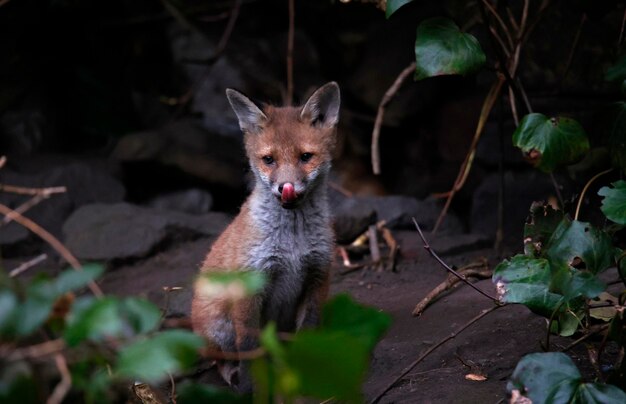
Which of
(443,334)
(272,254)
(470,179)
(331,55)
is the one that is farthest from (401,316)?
(331,55)

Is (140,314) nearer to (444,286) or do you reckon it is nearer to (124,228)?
(444,286)

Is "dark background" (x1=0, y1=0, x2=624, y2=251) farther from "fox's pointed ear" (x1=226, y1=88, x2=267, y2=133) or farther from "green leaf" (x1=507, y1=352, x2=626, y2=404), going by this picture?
"green leaf" (x1=507, y1=352, x2=626, y2=404)

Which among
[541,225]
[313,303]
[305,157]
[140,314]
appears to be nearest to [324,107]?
[305,157]

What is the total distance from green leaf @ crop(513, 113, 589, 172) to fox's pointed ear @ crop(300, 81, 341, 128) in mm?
1167

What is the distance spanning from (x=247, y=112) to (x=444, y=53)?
1.33 metres

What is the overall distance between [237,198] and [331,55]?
6.74 feet

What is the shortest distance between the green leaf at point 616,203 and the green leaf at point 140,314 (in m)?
2.26

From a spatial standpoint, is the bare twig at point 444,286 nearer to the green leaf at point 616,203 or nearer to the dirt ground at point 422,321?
the dirt ground at point 422,321

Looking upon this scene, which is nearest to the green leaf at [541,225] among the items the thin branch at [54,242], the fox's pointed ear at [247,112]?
the fox's pointed ear at [247,112]

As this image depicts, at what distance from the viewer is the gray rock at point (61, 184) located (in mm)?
7191

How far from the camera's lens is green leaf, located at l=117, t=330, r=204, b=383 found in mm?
1586

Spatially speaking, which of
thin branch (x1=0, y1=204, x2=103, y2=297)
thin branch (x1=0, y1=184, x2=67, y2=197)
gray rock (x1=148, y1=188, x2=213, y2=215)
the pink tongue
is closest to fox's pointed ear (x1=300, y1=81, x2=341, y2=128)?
the pink tongue

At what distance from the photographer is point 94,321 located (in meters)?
1.62

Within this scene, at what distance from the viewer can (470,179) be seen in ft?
24.8
